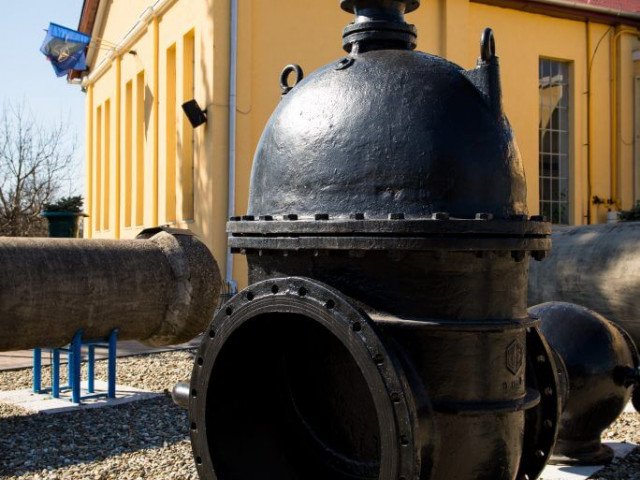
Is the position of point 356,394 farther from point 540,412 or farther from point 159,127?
point 159,127

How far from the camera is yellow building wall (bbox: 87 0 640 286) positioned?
34.7 ft

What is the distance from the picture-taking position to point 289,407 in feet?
8.48

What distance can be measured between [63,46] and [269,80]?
636 cm

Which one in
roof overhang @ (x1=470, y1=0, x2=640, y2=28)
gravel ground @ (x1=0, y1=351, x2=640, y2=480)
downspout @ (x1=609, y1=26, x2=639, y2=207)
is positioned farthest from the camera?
downspout @ (x1=609, y1=26, x2=639, y2=207)

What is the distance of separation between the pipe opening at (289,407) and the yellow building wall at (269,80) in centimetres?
786

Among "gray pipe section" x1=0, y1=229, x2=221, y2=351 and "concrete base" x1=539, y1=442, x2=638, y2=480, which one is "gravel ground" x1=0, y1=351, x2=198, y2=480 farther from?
"concrete base" x1=539, y1=442, x2=638, y2=480

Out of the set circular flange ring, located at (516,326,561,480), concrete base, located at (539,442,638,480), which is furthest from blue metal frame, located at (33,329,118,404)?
circular flange ring, located at (516,326,561,480)

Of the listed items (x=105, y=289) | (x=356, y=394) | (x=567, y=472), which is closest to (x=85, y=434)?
(x=105, y=289)

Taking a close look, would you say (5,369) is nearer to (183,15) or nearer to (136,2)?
(183,15)

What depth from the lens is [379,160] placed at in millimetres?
2162

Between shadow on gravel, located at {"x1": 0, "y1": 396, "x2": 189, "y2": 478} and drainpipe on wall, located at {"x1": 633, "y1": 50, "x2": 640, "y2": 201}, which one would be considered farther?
drainpipe on wall, located at {"x1": 633, "y1": 50, "x2": 640, "y2": 201}

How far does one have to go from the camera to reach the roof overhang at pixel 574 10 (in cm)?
1303

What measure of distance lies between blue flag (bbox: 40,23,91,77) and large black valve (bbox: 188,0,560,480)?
45.8ft

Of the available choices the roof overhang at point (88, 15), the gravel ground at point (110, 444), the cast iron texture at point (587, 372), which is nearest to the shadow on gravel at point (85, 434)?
the gravel ground at point (110, 444)
